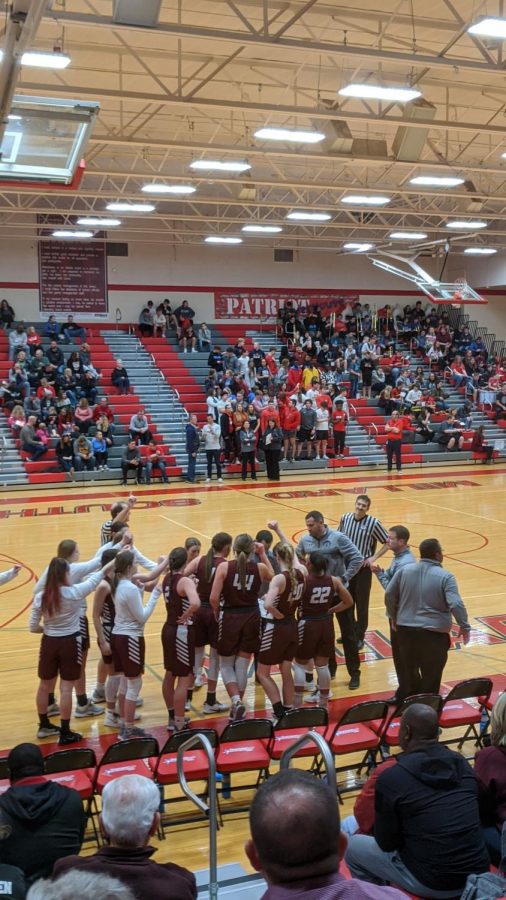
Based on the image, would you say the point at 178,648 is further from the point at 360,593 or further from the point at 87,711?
the point at 360,593

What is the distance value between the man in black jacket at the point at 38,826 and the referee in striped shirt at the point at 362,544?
4.80 metres

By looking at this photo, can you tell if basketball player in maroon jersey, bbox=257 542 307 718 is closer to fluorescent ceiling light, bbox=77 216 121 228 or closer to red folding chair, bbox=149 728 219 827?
red folding chair, bbox=149 728 219 827

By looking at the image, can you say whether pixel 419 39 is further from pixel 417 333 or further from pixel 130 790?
pixel 417 333

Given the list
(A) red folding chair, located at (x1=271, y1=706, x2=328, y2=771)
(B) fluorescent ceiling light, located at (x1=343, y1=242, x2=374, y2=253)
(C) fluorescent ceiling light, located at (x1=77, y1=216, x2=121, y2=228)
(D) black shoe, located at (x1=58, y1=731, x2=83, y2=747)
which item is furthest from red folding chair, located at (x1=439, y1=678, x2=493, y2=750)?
(B) fluorescent ceiling light, located at (x1=343, y1=242, x2=374, y2=253)

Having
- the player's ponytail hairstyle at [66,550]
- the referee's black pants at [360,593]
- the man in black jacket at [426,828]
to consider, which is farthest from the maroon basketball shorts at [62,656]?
the man in black jacket at [426,828]

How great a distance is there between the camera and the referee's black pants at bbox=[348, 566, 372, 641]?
328 inches

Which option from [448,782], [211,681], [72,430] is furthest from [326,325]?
[448,782]

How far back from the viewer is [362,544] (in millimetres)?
8617

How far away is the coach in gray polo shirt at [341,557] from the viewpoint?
791 cm

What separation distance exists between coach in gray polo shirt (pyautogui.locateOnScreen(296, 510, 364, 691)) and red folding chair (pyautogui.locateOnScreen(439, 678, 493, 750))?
155 centimetres

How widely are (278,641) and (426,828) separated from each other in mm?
3521

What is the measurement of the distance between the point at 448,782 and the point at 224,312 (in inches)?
1176

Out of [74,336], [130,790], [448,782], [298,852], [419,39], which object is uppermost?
[419,39]

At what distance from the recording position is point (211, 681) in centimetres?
747
